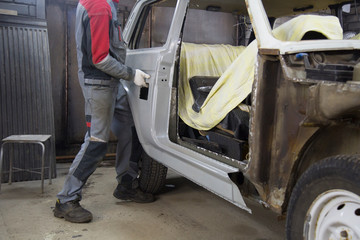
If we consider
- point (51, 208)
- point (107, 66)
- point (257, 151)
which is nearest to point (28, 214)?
point (51, 208)

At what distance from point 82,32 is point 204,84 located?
1.07 m

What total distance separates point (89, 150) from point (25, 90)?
1659 mm

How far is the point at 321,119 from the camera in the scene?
65.2 inches

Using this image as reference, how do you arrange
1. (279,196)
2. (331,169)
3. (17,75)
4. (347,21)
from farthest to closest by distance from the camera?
(17,75)
(347,21)
(279,196)
(331,169)

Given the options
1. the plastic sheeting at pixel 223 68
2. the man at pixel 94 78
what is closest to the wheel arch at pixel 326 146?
the plastic sheeting at pixel 223 68

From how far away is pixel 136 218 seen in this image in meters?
3.24

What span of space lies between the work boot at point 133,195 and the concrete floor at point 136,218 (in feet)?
0.17

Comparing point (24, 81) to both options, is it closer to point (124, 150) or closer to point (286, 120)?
point (124, 150)

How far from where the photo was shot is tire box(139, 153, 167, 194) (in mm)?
3691

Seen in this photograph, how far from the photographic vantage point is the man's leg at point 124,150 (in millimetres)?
3627

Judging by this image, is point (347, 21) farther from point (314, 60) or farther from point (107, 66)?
point (107, 66)

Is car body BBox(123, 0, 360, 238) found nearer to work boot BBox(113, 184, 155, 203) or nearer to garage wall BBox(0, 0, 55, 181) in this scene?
work boot BBox(113, 184, 155, 203)

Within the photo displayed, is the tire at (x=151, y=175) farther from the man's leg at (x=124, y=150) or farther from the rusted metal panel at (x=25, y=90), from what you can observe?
the rusted metal panel at (x=25, y=90)

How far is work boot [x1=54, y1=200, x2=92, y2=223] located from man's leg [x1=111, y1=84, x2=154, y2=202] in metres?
0.58
